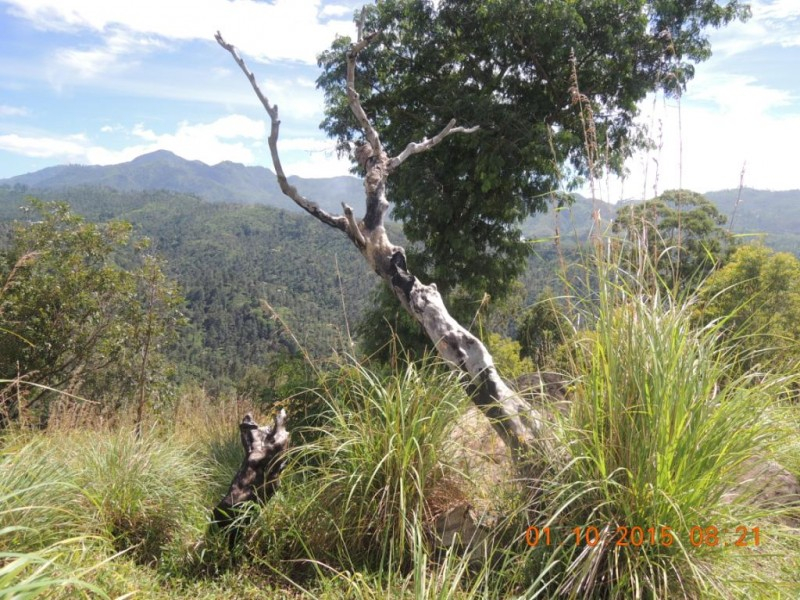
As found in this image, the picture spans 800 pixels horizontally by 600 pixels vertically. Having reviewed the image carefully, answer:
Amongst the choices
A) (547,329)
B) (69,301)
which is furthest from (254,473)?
(69,301)

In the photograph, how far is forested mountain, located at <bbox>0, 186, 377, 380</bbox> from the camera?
64.7 m

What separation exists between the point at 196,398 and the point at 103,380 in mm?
5322

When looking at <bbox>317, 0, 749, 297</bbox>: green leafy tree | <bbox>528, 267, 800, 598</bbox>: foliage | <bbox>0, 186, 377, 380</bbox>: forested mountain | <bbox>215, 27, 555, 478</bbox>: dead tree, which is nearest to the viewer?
<bbox>528, 267, 800, 598</bbox>: foliage

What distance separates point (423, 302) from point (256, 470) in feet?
5.90

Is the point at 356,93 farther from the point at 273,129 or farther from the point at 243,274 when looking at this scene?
the point at 243,274

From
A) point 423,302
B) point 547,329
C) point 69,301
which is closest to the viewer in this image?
point 423,302

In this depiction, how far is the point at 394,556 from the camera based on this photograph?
2.24m

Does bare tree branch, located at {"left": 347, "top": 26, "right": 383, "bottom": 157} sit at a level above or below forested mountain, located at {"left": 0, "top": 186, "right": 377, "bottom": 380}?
above

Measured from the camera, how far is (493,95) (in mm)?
8914

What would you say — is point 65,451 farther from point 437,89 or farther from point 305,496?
point 437,89

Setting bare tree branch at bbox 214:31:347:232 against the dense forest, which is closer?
the dense forest

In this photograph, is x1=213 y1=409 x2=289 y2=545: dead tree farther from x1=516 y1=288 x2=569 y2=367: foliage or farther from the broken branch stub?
x1=516 y1=288 x2=569 y2=367: foliage
